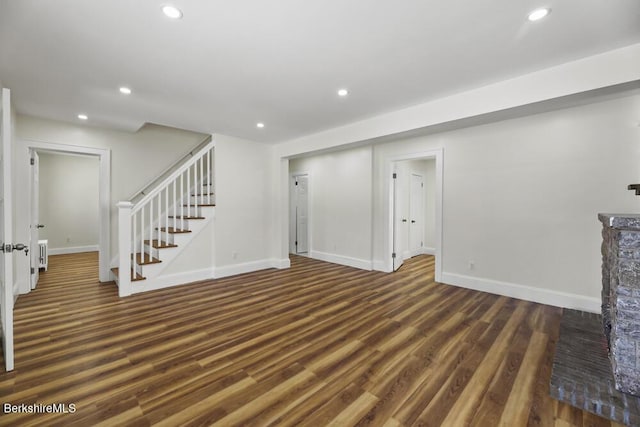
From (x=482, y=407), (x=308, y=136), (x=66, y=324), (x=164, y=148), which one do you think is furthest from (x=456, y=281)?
(x=164, y=148)

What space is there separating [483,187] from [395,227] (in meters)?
1.62

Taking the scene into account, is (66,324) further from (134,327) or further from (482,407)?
(482,407)

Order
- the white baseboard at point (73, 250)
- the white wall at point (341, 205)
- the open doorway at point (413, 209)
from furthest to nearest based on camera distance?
1. the white baseboard at point (73, 250)
2. the white wall at point (341, 205)
3. the open doorway at point (413, 209)

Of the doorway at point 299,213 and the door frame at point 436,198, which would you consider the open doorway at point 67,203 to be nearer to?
the doorway at point 299,213

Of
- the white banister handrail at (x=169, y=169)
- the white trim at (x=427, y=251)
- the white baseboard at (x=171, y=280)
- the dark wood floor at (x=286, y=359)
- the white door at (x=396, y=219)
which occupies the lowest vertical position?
the dark wood floor at (x=286, y=359)

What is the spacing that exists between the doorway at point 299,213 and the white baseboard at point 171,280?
2679mm

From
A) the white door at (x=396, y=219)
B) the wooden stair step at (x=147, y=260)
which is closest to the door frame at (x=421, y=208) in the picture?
the white door at (x=396, y=219)

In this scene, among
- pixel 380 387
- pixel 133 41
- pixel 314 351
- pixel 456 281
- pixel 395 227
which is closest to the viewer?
pixel 380 387

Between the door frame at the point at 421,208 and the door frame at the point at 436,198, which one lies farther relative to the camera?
the door frame at the point at 421,208

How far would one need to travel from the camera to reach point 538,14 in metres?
1.76

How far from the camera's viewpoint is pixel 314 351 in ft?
7.71

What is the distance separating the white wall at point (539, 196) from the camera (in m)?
3.01

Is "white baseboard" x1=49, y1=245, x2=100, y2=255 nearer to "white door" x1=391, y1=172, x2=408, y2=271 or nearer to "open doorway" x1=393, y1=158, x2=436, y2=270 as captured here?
"white door" x1=391, y1=172, x2=408, y2=271

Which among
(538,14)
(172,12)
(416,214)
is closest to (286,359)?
(172,12)
